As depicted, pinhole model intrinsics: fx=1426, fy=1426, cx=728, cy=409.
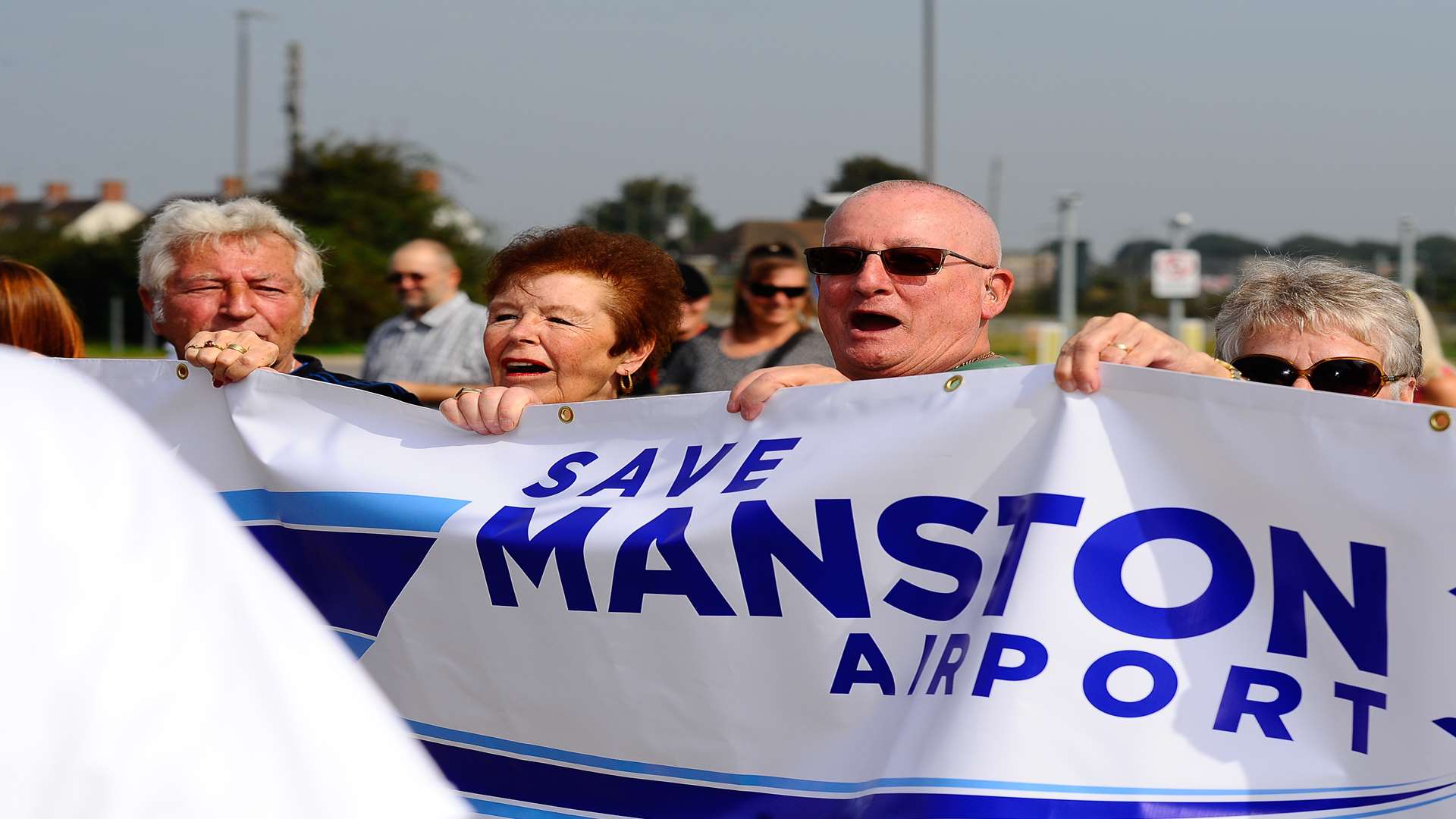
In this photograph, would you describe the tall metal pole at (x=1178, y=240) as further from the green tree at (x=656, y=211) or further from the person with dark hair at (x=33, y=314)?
the green tree at (x=656, y=211)

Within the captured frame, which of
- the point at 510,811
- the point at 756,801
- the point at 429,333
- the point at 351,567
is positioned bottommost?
the point at 510,811

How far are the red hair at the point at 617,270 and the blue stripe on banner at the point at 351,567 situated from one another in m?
0.64

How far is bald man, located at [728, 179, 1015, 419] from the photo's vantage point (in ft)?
8.89

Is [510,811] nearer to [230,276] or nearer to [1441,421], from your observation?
[1441,421]

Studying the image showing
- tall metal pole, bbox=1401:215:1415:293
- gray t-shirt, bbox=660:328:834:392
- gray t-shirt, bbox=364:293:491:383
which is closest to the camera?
gray t-shirt, bbox=660:328:834:392

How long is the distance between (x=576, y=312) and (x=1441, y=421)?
168 cm

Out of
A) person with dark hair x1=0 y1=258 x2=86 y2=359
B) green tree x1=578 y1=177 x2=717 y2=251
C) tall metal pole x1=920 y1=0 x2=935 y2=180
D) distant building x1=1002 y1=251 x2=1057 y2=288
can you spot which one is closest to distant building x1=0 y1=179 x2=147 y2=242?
green tree x1=578 y1=177 x2=717 y2=251

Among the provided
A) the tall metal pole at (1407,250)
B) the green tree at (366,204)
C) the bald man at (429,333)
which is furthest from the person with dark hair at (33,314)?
the green tree at (366,204)

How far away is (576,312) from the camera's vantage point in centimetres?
295

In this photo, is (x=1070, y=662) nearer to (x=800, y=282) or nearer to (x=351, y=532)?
(x=351, y=532)

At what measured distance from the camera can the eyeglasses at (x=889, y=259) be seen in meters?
2.73

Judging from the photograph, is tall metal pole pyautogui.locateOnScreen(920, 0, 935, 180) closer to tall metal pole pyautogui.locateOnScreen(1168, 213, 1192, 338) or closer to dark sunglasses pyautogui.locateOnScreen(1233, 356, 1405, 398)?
tall metal pole pyautogui.locateOnScreen(1168, 213, 1192, 338)

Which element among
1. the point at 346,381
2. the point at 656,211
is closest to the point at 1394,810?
the point at 346,381

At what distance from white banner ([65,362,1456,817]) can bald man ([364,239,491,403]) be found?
4.36 m
